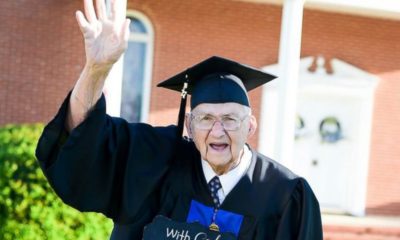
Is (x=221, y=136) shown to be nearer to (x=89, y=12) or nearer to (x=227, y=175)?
(x=227, y=175)

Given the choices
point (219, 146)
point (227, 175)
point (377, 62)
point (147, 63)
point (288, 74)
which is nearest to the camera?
point (219, 146)

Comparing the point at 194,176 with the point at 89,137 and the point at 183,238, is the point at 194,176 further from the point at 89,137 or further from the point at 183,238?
the point at 89,137

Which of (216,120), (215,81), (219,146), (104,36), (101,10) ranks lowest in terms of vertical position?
(219,146)

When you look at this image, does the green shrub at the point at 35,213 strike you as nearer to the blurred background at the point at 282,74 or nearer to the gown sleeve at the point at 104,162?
the blurred background at the point at 282,74

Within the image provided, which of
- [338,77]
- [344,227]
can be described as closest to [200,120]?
[344,227]

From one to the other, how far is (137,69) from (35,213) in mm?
4639

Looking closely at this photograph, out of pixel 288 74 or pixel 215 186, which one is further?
pixel 288 74

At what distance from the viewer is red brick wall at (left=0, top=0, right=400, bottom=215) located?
942 cm

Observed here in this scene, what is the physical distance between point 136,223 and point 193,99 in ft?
2.00

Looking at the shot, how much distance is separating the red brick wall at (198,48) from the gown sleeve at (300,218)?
22.6 feet

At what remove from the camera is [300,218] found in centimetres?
307

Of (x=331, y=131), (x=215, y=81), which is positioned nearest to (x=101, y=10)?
(x=215, y=81)

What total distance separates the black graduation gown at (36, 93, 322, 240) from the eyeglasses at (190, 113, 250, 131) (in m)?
0.21

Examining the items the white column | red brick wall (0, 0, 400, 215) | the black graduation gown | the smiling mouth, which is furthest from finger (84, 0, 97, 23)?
red brick wall (0, 0, 400, 215)
